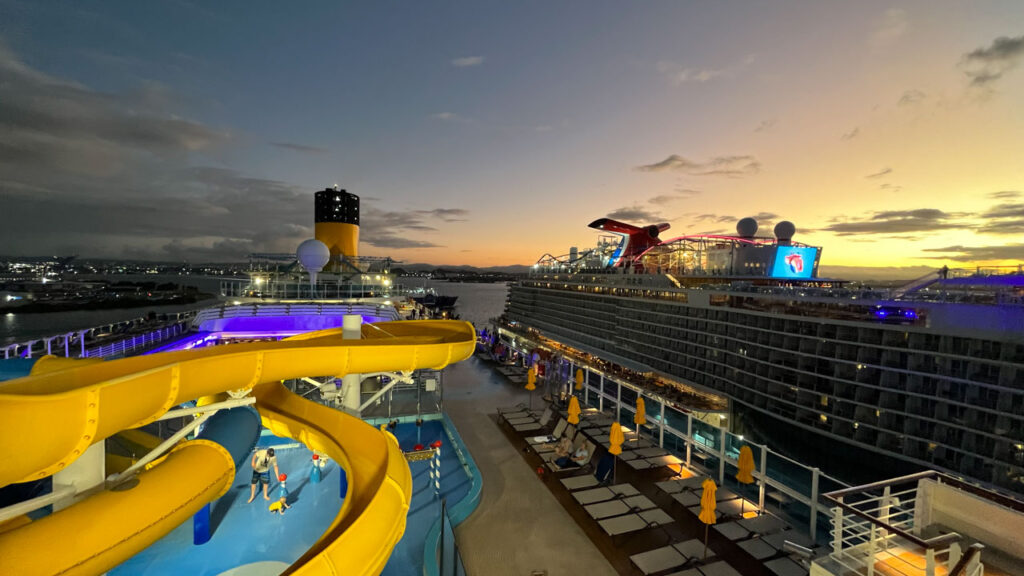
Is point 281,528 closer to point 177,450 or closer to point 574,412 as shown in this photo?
point 177,450

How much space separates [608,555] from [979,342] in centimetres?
1850

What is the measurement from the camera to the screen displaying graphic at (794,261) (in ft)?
126

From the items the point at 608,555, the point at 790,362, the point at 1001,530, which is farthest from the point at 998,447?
the point at 608,555

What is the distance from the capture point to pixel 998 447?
16.9 m

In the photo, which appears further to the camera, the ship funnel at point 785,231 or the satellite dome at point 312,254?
the ship funnel at point 785,231

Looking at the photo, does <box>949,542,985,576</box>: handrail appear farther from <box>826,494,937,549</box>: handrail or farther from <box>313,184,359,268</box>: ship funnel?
<box>313,184,359,268</box>: ship funnel

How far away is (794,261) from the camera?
38812mm

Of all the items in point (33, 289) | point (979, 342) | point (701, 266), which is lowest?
point (33, 289)

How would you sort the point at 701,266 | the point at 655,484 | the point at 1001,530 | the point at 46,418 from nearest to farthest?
the point at 46,418, the point at 1001,530, the point at 655,484, the point at 701,266

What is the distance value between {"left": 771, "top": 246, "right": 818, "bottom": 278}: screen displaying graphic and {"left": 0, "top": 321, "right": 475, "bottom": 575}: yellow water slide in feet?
128

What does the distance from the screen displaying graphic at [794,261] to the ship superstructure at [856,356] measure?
0.16m

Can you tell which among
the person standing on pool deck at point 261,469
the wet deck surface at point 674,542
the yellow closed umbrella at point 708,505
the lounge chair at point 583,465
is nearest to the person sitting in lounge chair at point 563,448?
the lounge chair at point 583,465

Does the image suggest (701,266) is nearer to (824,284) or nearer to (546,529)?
(824,284)

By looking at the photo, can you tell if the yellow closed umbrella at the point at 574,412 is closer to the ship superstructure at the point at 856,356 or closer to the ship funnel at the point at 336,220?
the ship superstructure at the point at 856,356
